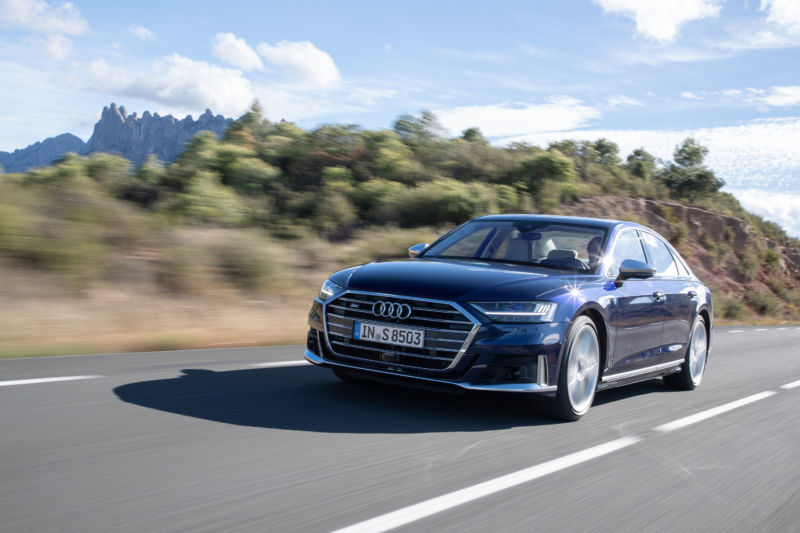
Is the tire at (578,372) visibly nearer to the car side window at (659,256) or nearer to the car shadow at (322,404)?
the car shadow at (322,404)

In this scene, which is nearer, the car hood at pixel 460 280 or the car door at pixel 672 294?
the car hood at pixel 460 280

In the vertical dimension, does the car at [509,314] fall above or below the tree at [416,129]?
below

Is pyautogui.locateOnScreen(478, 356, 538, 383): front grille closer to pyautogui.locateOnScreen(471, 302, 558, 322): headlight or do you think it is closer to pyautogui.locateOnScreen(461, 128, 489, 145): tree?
pyautogui.locateOnScreen(471, 302, 558, 322): headlight

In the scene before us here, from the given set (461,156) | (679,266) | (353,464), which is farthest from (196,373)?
(461,156)

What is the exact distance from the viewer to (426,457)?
4449mm

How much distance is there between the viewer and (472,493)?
12.7ft

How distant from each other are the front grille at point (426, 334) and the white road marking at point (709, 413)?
5.96 feet

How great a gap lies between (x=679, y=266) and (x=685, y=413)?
6.45ft

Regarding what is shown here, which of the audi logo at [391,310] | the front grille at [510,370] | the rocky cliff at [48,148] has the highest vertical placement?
the rocky cliff at [48,148]

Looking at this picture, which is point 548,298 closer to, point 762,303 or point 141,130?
point 762,303

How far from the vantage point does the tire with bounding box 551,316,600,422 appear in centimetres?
545

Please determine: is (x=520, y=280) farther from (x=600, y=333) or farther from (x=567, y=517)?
(x=567, y=517)

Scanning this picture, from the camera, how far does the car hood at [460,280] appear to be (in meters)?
5.27

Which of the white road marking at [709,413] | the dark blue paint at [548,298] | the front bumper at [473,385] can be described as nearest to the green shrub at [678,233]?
the white road marking at [709,413]
